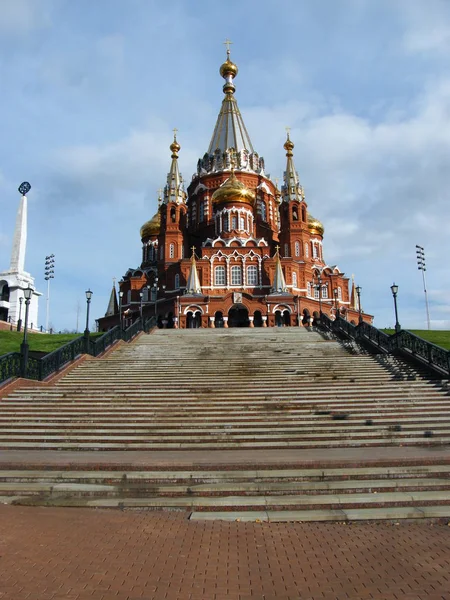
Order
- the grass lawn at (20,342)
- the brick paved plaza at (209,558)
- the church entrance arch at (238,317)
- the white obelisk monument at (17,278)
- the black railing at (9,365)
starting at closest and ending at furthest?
the brick paved plaza at (209,558) → the black railing at (9,365) → the grass lawn at (20,342) → the church entrance arch at (238,317) → the white obelisk monument at (17,278)

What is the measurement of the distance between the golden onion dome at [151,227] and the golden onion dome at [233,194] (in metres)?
10.2

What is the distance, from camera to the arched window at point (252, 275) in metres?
45.6

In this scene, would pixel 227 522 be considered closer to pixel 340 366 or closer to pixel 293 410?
pixel 293 410

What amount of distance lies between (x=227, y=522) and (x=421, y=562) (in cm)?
249

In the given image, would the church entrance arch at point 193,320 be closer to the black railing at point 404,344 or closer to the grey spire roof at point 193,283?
the grey spire roof at point 193,283

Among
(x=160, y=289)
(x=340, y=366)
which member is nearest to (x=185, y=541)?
(x=340, y=366)

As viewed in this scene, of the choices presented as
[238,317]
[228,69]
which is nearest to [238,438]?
[238,317]

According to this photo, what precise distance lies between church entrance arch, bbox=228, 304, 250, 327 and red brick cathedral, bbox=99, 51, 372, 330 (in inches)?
3.9

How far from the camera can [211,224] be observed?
5600 centimetres

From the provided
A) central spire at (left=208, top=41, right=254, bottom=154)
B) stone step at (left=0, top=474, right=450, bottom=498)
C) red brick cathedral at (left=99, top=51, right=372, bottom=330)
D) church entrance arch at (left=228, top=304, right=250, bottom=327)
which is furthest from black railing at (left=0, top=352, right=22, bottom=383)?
central spire at (left=208, top=41, right=254, bottom=154)

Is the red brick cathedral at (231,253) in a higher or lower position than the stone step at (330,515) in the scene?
higher

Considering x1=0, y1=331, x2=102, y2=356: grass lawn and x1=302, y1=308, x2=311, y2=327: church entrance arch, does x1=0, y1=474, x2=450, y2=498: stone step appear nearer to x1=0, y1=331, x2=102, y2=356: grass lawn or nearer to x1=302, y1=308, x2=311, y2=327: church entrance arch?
x1=0, y1=331, x2=102, y2=356: grass lawn

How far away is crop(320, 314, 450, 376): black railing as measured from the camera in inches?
596

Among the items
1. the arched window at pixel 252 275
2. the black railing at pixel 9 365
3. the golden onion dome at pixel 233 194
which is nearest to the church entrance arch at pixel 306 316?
the arched window at pixel 252 275
